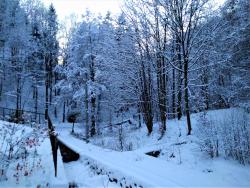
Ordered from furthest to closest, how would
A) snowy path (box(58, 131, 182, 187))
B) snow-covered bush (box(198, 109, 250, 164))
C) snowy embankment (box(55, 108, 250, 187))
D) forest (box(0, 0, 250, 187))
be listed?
forest (box(0, 0, 250, 187)), snow-covered bush (box(198, 109, 250, 164)), snowy embankment (box(55, 108, 250, 187)), snowy path (box(58, 131, 182, 187))

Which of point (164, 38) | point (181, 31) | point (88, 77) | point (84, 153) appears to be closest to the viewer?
point (84, 153)

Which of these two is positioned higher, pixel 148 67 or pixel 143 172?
pixel 148 67

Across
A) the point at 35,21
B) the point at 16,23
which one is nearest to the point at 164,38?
the point at 16,23

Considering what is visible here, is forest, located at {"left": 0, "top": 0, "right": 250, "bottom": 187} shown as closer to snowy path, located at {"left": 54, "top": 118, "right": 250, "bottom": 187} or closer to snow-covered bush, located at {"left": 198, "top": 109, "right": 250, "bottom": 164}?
snow-covered bush, located at {"left": 198, "top": 109, "right": 250, "bottom": 164}

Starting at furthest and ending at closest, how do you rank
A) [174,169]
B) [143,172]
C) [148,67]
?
[148,67], [174,169], [143,172]

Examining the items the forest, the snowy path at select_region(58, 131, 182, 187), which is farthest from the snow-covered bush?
the snowy path at select_region(58, 131, 182, 187)

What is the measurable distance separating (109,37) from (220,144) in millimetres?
14991

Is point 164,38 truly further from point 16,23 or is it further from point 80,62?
point 16,23

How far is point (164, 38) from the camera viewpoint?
1712cm

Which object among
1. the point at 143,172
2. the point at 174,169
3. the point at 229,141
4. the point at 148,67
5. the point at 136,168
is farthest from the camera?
the point at 148,67

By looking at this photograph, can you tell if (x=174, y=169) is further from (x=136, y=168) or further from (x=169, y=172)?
(x=136, y=168)

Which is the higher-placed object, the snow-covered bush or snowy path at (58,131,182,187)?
the snow-covered bush

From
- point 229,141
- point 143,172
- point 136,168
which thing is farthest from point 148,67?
point 143,172

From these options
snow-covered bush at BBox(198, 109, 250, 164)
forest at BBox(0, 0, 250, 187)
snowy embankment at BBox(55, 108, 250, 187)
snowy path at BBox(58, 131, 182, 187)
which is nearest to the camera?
snowy path at BBox(58, 131, 182, 187)
